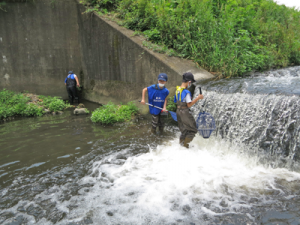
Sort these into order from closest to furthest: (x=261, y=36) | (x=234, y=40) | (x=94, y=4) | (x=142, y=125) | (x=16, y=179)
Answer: (x=16, y=179), (x=142, y=125), (x=234, y=40), (x=261, y=36), (x=94, y=4)

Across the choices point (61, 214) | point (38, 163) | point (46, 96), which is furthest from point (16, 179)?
point (46, 96)

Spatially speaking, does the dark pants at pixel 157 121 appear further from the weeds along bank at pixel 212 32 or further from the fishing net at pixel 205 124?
the weeds along bank at pixel 212 32

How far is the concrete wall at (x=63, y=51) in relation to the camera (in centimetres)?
918

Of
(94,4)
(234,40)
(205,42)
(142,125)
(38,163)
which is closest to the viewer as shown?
(38,163)

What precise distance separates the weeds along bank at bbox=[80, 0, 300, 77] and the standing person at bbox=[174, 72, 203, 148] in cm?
321

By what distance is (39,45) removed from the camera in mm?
11289

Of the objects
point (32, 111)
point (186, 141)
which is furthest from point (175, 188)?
point (32, 111)

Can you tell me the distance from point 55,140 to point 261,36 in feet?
30.7

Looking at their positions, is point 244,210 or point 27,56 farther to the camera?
point 27,56

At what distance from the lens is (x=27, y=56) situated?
1110cm

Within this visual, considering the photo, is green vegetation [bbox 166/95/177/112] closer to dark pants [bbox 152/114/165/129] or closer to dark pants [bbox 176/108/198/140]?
dark pants [bbox 152/114/165/129]

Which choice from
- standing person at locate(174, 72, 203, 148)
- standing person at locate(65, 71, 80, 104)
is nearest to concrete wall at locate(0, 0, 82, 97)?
standing person at locate(65, 71, 80, 104)

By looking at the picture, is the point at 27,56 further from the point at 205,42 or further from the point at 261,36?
the point at 261,36

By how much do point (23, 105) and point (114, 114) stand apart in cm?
446
